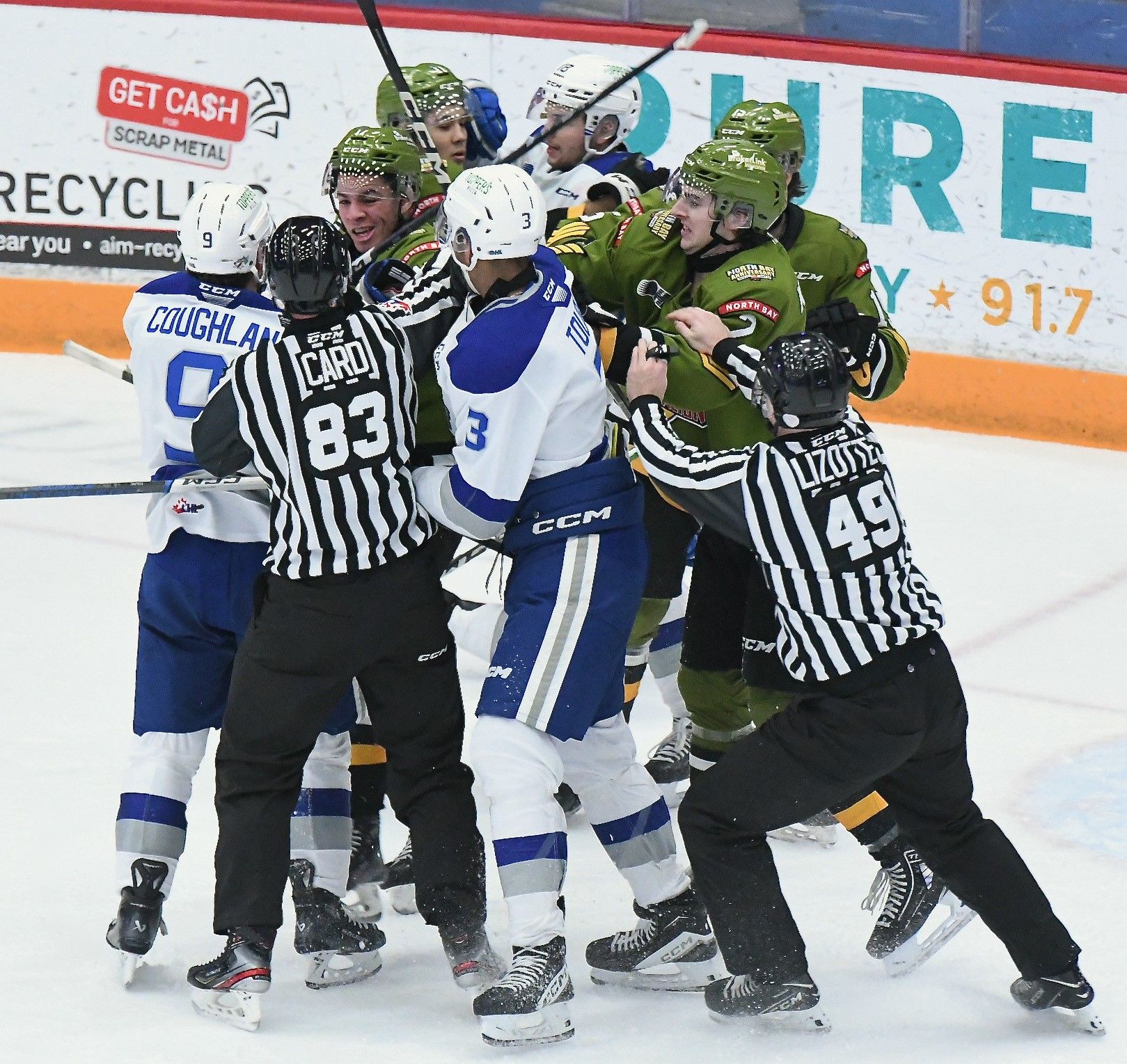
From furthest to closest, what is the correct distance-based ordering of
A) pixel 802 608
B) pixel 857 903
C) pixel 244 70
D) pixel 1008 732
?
pixel 244 70 → pixel 1008 732 → pixel 857 903 → pixel 802 608

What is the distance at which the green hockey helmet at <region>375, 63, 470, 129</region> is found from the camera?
4.41 m

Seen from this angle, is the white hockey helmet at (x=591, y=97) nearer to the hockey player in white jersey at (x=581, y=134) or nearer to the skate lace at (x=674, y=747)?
the hockey player in white jersey at (x=581, y=134)

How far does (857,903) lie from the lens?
3410mm

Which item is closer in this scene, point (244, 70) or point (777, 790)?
point (777, 790)

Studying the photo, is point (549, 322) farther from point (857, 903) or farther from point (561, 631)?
point (857, 903)

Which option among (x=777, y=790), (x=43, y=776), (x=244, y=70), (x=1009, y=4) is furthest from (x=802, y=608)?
(x=244, y=70)

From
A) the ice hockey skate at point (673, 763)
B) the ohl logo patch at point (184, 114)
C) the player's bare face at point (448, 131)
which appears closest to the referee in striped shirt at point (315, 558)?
the ice hockey skate at point (673, 763)

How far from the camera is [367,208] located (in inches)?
141

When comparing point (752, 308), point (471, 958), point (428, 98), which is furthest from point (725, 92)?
point (471, 958)

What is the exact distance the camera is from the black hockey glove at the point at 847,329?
3.45 metres

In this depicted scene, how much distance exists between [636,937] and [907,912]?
45cm

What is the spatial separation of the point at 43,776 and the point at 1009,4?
4.08 m

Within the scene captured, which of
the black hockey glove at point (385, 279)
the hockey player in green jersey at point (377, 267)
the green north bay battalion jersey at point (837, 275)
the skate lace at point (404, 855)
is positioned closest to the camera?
the hockey player in green jersey at point (377, 267)

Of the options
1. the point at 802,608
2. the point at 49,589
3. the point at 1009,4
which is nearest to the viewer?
the point at 802,608
